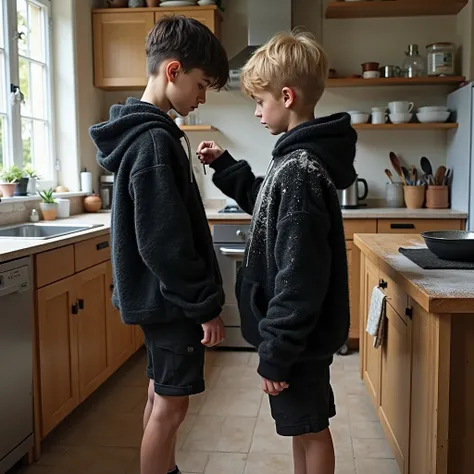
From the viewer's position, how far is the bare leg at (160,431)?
1702 mm

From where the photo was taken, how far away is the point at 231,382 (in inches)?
130

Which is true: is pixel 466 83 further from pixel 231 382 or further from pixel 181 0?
pixel 231 382

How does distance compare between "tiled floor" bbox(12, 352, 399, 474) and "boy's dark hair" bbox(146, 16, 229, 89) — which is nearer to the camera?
"boy's dark hair" bbox(146, 16, 229, 89)

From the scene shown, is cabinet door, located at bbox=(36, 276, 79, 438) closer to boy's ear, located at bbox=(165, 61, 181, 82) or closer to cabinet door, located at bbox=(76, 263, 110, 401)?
cabinet door, located at bbox=(76, 263, 110, 401)

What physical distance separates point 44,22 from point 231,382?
7.92ft

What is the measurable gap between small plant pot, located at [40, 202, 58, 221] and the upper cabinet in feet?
3.69

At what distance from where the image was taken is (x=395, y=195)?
4266 millimetres

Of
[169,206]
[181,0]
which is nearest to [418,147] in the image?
[181,0]

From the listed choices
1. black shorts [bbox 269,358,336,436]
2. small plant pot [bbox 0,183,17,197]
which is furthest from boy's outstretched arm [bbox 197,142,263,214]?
small plant pot [bbox 0,183,17,197]

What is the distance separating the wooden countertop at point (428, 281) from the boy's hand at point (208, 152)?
2.11ft

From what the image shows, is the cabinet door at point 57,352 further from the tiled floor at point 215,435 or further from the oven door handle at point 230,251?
the oven door handle at point 230,251

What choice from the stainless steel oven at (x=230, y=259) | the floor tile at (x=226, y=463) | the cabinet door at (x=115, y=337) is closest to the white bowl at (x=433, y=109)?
the stainless steel oven at (x=230, y=259)

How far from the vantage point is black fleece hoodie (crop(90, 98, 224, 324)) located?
153 centimetres

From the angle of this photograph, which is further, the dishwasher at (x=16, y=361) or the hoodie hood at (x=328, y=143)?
the dishwasher at (x=16, y=361)
